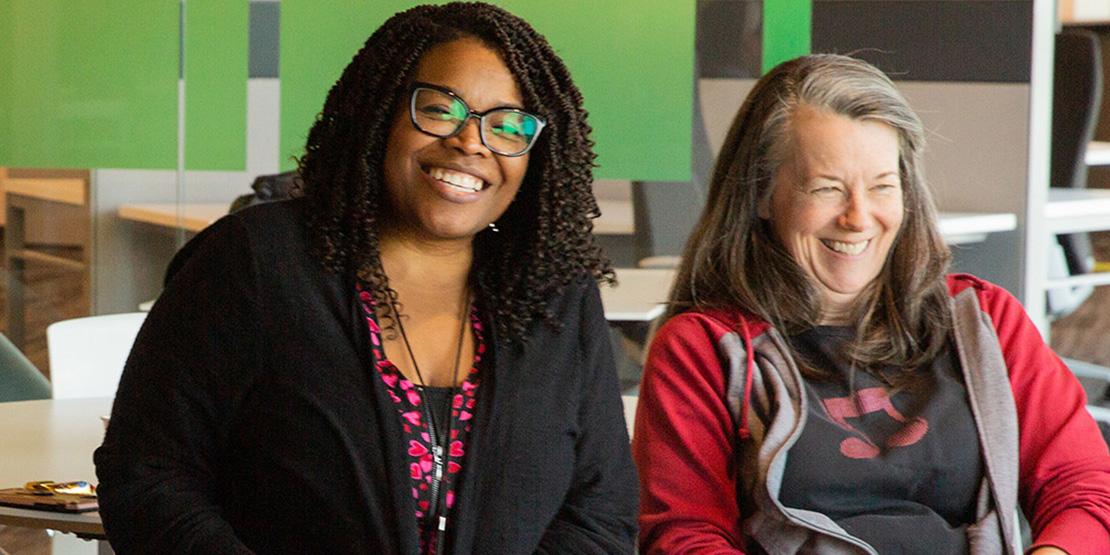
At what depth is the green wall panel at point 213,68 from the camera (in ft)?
12.5

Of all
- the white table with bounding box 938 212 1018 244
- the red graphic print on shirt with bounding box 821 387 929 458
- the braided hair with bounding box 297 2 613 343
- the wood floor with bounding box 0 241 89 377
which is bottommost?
the wood floor with bounding box 0 241 89 377

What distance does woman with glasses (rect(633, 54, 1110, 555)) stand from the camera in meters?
1.78

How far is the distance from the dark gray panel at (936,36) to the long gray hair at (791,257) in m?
2.14

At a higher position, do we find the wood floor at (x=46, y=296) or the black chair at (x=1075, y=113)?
the black chair at (x=1075, y=113)

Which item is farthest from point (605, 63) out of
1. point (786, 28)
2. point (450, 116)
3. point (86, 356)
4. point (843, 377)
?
point (450, 116)

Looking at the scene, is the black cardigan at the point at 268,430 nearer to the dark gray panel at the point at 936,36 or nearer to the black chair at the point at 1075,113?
the dark gray panel at the point at 936,36

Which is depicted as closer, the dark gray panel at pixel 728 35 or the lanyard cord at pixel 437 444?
the lanyard cord at pixel 437 444

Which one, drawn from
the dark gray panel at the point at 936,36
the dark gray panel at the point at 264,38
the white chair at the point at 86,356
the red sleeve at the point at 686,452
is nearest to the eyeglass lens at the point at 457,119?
the red sleeve at the point at 686,452

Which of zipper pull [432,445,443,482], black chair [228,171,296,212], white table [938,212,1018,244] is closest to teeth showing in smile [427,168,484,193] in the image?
zipper pull [432,445,443,482]

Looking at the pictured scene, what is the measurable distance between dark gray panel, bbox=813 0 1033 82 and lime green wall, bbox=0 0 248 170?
1.63 meters

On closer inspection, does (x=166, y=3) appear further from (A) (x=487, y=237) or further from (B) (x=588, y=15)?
(A) (x=487, y=237)

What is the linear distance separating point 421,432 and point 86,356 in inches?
64.2

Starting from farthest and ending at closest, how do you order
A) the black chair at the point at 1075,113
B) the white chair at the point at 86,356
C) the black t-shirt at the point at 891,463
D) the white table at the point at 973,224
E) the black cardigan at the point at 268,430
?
the black chair at the point at 1075,113
the white table at the point at 973,224
the white chair at the point at 86,356
the black t-shirt at the point at 891,463
the black cardigan at the point at 268,430

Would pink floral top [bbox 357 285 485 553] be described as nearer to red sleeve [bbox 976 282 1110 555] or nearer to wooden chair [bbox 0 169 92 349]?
red sleeve [bbox 976 282 1110 555]
